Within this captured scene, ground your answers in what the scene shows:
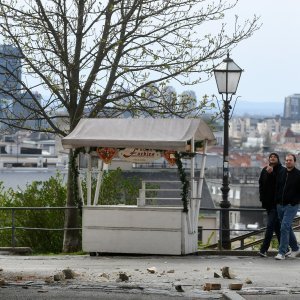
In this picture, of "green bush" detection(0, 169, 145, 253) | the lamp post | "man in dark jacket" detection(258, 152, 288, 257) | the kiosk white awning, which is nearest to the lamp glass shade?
the lamp post

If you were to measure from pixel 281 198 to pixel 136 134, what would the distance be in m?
3.37

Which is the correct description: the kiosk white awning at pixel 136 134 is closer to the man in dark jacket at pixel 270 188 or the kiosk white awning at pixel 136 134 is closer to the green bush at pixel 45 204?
the man in dark jacket at pixel 270 188

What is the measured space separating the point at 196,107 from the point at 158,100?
1121mm

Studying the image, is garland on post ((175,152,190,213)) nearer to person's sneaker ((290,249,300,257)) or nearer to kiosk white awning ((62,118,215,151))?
kiosk white awning ((62,118,215,151))

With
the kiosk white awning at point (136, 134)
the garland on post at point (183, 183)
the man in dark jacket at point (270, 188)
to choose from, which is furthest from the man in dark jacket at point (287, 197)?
the kiosk white awning at point (136, 134)

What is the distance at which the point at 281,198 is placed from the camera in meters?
19.7

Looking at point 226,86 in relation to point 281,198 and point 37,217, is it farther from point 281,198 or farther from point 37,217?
point 37,217

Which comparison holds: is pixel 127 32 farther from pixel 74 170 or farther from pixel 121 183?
pixel 74 170

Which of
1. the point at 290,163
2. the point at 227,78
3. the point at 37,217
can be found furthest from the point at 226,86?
the point at 37,217

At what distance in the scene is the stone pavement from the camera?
13695 millimetres

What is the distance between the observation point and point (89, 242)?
21.1m

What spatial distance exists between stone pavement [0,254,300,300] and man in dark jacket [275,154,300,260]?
0.45 meters

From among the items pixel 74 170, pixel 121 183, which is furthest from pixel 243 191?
pixel 74 170

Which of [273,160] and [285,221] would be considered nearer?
[285,221]
